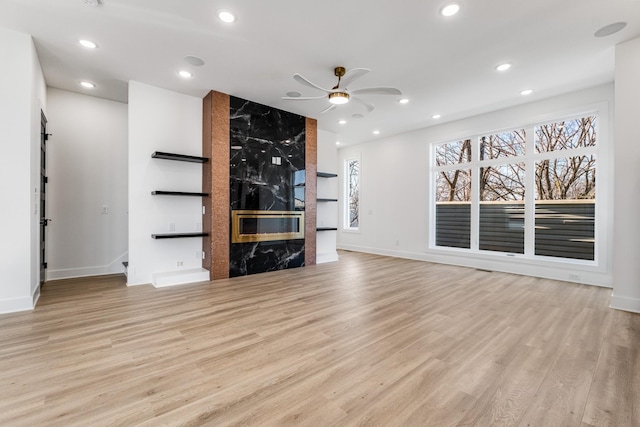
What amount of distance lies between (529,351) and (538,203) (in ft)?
13.1

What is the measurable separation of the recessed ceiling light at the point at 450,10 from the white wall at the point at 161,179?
4.01 metres

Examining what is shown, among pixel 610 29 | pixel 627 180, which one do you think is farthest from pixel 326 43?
pixel 627 180

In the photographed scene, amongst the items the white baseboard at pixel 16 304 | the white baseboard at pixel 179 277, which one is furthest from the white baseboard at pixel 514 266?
the white baseboard at pixel 16 304

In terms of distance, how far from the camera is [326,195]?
701cm

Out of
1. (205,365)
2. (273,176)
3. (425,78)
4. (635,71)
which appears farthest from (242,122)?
(635,71)

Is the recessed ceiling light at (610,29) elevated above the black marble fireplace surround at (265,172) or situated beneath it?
elevated above

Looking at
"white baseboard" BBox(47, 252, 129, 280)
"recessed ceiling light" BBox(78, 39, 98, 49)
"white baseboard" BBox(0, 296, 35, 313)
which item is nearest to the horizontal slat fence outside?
"white baseboard" BBox(47, 252, 129, 280)

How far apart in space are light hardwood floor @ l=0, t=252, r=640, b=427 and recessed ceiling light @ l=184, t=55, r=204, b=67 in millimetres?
3103

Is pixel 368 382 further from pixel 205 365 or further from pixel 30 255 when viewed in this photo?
pixel 30 255

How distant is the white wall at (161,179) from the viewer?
4.44 m

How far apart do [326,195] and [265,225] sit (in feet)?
6.85

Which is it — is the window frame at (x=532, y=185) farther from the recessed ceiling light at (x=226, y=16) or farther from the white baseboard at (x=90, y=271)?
the white baseboard at (x=90, y=271)

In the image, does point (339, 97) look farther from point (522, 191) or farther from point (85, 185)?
point (85, 185)

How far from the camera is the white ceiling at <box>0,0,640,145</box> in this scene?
9.25 ft
